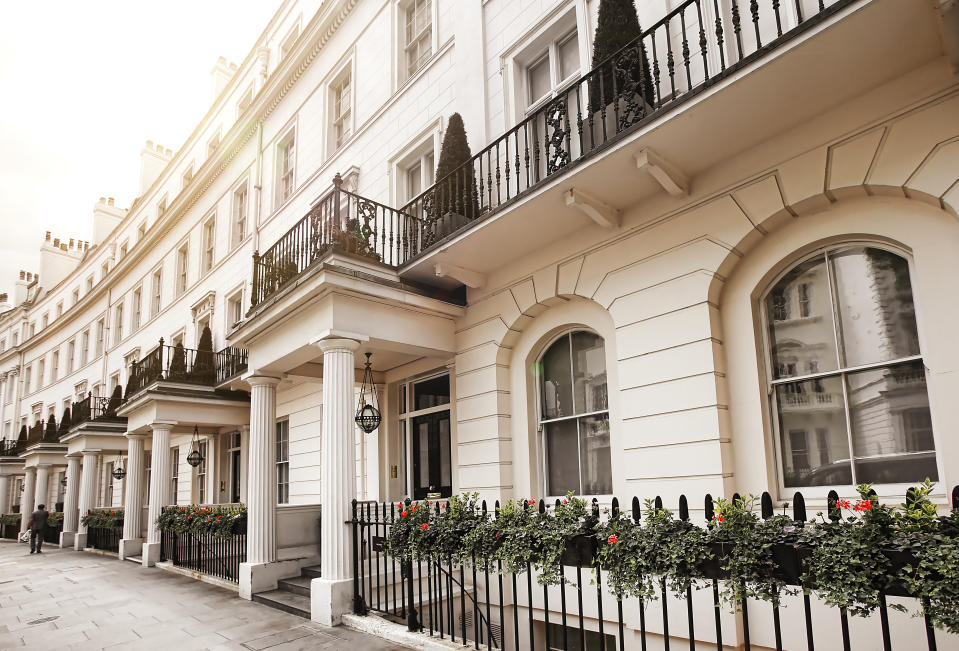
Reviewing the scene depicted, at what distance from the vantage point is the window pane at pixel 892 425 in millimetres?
4508

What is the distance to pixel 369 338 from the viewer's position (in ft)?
25.5

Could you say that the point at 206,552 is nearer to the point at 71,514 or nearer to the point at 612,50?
the point at 612,50

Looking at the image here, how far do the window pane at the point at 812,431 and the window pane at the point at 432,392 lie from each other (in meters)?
5.20

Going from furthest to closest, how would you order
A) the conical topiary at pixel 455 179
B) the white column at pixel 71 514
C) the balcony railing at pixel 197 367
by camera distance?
the white column at pixel 71 514
the balcony railing at pixel 197 367
the conical topiary at pixel 455 179

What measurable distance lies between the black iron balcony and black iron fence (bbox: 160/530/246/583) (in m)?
4.57

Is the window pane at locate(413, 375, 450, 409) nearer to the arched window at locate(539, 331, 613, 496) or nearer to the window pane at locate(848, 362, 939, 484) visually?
the arched window at locate(539, 331, 613, 496)

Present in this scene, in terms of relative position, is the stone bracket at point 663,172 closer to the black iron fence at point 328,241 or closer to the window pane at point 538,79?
the window pane at point 538,79

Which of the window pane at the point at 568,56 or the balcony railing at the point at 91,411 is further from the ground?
the window pane at the point at 568,56

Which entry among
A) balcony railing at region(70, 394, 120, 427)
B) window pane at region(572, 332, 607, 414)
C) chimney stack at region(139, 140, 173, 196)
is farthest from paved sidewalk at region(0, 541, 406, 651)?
chimney stack at region(139, 140, 173, 196)

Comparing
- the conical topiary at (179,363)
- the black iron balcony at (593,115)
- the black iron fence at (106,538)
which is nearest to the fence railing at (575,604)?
the black iron balcony at (593,115)

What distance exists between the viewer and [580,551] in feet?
14.6

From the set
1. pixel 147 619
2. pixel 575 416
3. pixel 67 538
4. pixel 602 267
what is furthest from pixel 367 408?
pixel 67 538

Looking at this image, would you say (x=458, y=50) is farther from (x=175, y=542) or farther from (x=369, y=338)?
(x=175, y=542)

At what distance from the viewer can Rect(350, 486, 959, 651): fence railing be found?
335 centimetres
